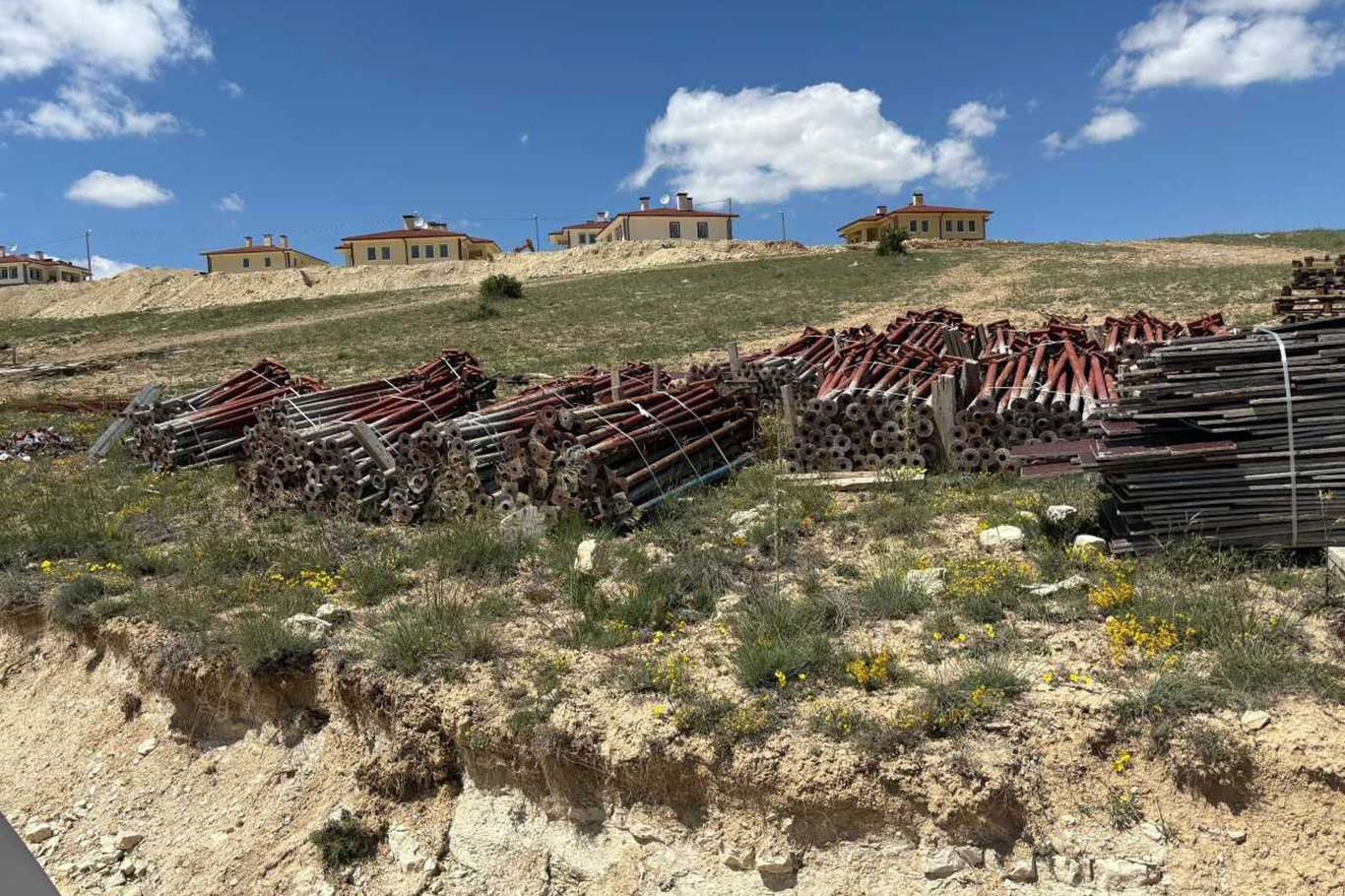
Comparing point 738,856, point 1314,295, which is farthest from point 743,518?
point 1314,295

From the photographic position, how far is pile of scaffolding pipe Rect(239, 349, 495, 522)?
8.30 meters

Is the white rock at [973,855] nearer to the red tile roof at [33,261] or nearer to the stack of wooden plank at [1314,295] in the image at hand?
the stack of wooden plank at [1314,295]

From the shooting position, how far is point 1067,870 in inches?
152

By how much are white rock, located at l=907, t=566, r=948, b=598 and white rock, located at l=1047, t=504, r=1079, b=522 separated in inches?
57.1

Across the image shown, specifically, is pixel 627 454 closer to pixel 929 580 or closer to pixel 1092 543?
pixel 929 580

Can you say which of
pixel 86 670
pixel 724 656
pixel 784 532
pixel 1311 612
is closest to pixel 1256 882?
pixel 1311 612

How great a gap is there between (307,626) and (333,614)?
0.71ft

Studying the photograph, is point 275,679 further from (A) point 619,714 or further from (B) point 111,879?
(A) point 619,714

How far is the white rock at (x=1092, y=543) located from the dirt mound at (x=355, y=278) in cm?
4900

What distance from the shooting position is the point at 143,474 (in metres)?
10.9

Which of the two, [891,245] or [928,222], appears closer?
[891,245]

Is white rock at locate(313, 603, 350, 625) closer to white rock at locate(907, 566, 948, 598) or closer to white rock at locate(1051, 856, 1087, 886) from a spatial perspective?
white rock at locate(907, 566, 948, 598)

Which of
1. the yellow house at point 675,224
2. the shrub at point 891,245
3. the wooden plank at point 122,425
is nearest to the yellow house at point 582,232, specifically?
the yellow house at point 675,224

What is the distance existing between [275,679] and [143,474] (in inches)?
276
